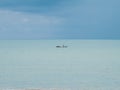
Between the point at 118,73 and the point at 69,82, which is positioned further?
the point at 118,73

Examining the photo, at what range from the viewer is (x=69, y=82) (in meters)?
19.5

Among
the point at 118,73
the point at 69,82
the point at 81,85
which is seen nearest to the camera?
the point at 81,85

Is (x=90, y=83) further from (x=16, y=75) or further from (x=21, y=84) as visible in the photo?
(x=16, y=75)

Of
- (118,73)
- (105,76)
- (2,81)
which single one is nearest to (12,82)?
(2,81)

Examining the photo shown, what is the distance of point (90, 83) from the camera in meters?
18.7

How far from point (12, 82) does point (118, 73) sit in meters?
8.13

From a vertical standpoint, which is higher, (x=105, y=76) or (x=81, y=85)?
(x=105, y=76)

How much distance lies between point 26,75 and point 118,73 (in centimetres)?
658

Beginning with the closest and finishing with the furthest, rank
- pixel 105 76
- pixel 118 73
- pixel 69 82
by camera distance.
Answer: pixel 69 82 → pixel 105 76 → pixel 118 73

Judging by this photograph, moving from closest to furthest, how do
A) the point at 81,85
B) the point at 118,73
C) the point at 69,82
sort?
1. the point at 81,85
2. the point at 69,82
3. the point at 118,73

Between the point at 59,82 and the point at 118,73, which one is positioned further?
the point at 118,73

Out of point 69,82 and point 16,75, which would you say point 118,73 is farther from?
point 16,75

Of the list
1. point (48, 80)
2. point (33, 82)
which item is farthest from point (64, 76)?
point (33, 82)

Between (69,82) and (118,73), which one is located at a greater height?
(118,73)
